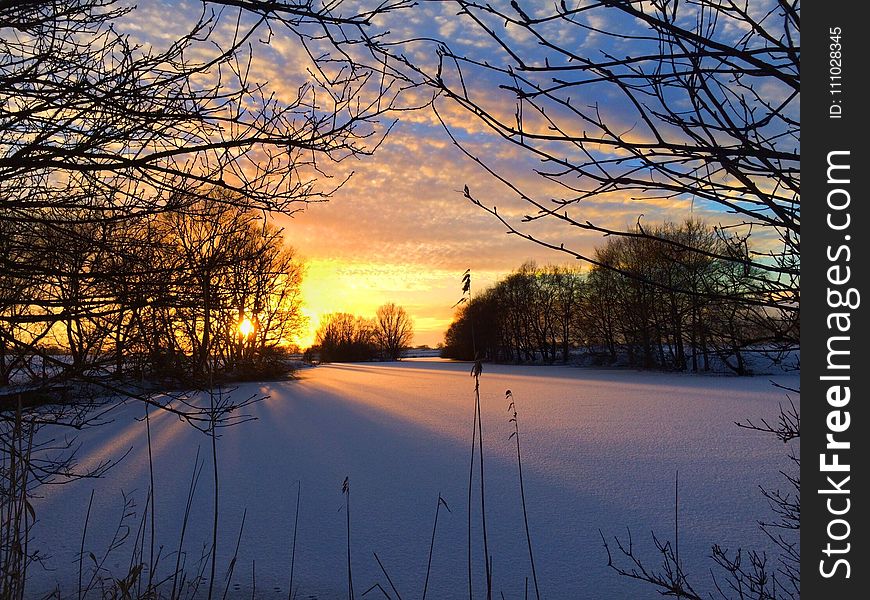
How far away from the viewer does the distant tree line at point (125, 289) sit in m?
2.31

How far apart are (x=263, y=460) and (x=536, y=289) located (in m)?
28.4

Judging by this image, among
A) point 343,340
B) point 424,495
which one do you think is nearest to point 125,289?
point 424,495

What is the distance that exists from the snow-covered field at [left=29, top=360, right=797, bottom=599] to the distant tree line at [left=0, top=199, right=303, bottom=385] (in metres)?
1.37

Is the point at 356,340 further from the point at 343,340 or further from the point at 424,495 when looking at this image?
the point at 424,495

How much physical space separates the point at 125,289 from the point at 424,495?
123 inches

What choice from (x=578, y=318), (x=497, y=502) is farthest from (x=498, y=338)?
(x=497, y=502)

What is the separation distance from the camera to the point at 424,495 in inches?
185

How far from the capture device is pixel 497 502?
4465 mm

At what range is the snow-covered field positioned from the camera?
325 cm

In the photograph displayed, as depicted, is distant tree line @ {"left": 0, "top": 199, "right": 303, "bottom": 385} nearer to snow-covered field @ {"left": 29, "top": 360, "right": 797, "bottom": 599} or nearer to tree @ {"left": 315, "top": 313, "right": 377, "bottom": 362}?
snow-covered field @ {"left": 29, "top": 360, "right": 797, "bottom": 599}

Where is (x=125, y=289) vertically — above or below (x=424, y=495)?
above

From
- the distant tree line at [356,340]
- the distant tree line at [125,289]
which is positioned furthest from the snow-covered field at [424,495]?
the distant tree line at [356,340]

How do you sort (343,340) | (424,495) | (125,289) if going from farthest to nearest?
(343,340), (424,495), (125,289)

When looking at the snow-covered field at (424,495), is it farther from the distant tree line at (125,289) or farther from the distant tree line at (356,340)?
the distant tree line at (356,340)
